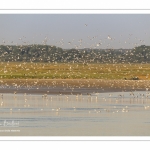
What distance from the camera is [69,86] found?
137 ft

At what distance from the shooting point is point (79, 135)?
21000 mm

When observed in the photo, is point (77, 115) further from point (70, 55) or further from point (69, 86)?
point (70, 55)

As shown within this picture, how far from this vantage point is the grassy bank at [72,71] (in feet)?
162

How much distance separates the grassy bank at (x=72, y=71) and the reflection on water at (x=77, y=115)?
16281 millimetres

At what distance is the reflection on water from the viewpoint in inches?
862

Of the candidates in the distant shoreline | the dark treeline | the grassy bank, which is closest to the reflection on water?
the distant shoreline

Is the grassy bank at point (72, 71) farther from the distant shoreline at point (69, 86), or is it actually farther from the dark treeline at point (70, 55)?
the distant shoreline at point (69, 86)

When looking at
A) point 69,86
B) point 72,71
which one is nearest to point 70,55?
point 72,71

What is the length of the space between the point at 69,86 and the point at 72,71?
10.0 m

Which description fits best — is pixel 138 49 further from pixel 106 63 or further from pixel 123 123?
pixel 123 123

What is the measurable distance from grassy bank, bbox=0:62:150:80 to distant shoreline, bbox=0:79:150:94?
2.08m

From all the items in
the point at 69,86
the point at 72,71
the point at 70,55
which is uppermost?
the point at 70,55
